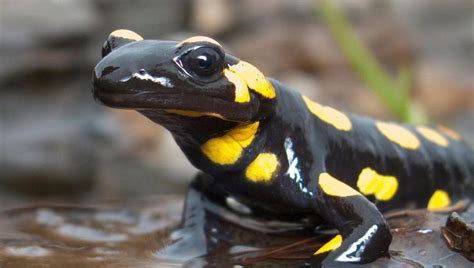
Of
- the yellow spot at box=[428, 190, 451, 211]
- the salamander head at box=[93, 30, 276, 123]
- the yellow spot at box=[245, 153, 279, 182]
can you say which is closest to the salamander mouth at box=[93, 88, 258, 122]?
the salamander head at box=[93, 30, 276, 123]

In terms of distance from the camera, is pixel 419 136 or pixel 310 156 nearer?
pixel 310 156

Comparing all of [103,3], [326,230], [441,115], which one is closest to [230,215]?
[326,230]

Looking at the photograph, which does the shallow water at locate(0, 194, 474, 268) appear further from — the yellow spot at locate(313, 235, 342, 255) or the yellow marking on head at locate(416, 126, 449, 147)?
the yellow marking on head at locate(416, 126, 449, 147)

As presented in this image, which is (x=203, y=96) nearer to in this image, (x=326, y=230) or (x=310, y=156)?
(x=310, y=156)

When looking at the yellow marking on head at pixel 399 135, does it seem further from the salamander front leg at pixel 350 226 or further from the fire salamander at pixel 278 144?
the salamander front leg at pixel 350 226

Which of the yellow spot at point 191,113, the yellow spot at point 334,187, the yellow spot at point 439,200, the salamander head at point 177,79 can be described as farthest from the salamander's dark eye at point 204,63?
the yellow spot at point 439,200

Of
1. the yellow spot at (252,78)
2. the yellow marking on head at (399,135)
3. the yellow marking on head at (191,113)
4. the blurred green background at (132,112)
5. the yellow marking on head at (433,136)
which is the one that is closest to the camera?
the yellow marking on head at (191,113)

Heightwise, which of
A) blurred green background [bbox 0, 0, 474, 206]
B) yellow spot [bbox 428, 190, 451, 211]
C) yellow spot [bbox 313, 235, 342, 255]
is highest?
blurred green background [bbox 0, 0, 474, 206]
